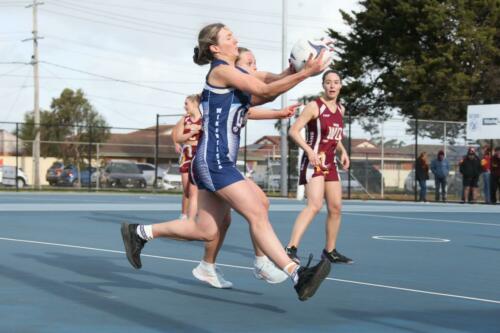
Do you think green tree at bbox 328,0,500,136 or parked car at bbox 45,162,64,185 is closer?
parked car at bbox 45,162,64,185

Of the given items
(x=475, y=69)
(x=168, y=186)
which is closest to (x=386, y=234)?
(x=168, y=186)

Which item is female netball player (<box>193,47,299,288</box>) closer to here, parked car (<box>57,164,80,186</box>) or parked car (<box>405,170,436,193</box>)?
parked car (<box>405,170,436,193</box>)

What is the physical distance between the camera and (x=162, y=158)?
70188mm

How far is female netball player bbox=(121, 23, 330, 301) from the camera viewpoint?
20.1 feet

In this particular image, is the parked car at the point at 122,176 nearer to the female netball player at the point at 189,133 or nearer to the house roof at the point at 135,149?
the house roof at the point at 135,149

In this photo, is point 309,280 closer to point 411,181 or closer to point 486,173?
point 486,173

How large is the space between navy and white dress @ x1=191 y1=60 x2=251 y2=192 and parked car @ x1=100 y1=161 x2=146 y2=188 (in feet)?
120

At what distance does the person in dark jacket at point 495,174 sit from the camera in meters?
28.1

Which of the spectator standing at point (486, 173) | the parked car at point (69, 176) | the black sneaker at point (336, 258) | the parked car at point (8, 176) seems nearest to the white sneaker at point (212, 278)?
the black sneaker at point (336, 258)

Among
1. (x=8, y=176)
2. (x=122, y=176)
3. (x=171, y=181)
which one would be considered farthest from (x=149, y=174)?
(x=8, y=176)

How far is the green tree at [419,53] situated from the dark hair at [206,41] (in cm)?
3752

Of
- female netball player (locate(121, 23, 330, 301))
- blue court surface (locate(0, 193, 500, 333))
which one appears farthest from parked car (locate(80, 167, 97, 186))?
female netball player (locate(121, 23, 330, 301))

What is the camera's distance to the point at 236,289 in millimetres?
7766

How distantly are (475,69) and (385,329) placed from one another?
43.8 meters
